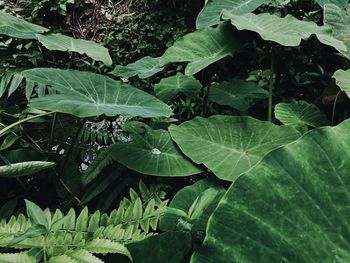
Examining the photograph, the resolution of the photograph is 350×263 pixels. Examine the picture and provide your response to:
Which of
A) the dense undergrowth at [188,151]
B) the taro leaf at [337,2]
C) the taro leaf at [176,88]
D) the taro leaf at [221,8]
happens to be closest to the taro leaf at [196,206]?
the dense undergrowth at [188,151]

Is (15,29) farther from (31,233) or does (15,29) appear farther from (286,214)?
(286,214)

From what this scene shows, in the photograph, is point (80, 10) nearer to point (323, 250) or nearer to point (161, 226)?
point (161, 226)

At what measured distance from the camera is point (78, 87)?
1.64m

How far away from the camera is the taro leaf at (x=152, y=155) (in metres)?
1.61

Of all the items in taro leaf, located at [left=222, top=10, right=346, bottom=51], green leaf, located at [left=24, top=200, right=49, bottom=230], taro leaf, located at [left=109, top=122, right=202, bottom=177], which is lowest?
taro leaf, located at [left=109, top=122, right=202, bottom=177]

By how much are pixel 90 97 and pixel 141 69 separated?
2.02 feet

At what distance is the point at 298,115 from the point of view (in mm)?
1912

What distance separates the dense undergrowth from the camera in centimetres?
81

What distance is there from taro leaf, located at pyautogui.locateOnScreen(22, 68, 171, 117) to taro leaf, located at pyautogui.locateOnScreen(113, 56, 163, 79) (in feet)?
1.01

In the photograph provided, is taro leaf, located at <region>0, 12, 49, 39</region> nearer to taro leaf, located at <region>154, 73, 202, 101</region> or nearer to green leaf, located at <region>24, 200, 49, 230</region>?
taro leaf, located at <region>154, 73, 202, 101</region>

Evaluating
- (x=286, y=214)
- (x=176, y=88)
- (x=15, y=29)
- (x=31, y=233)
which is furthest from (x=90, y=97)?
(x=286, y=214)

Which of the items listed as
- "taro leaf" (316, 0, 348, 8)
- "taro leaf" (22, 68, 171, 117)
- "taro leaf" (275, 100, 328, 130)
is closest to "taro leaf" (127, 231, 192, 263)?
"taro leaf" (22, 68, 171, 117)

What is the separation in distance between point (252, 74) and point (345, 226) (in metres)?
2.08

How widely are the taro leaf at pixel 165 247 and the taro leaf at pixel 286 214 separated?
0.92 feet
